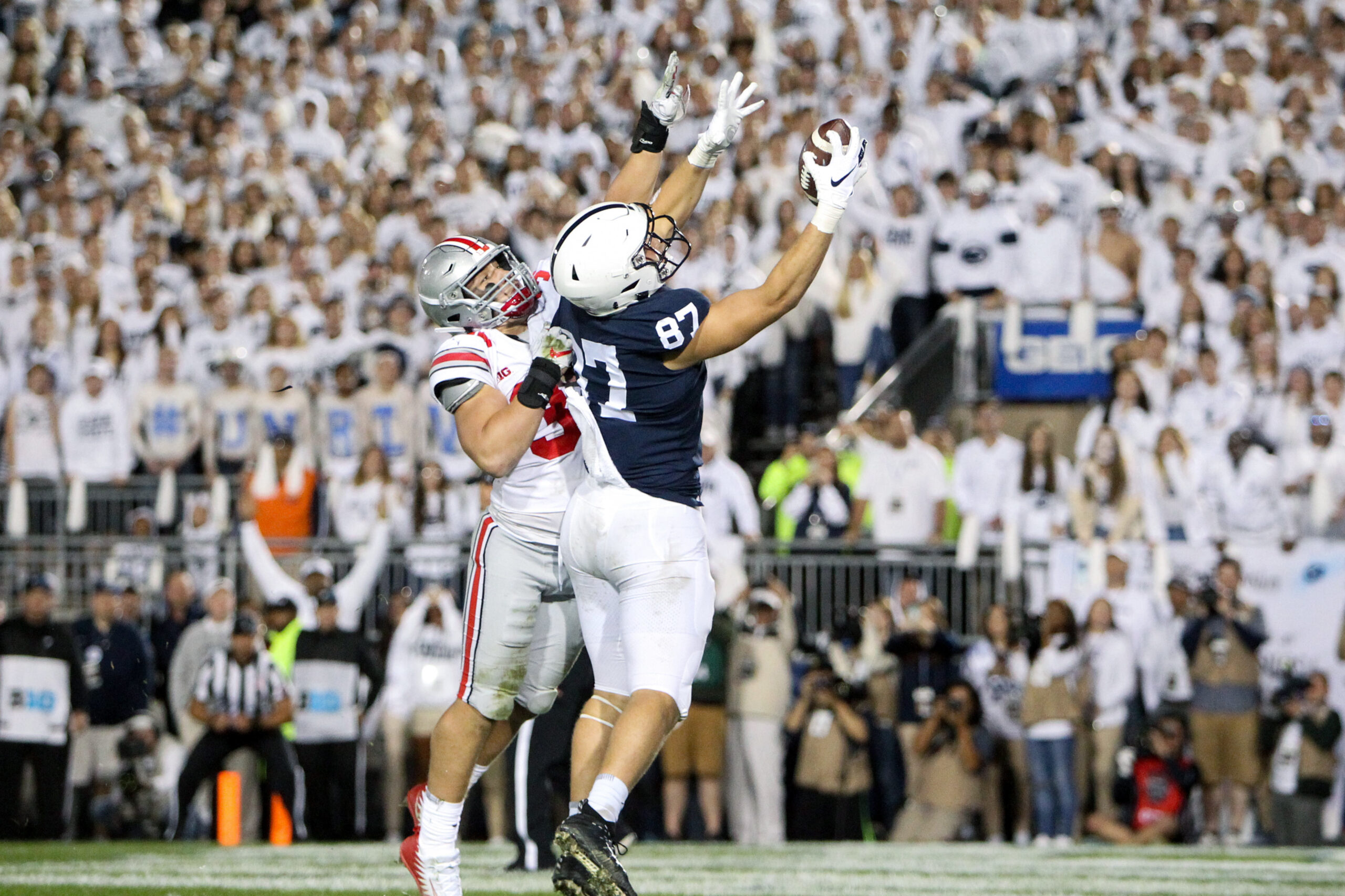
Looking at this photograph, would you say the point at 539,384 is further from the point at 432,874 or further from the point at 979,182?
the point at 979,182

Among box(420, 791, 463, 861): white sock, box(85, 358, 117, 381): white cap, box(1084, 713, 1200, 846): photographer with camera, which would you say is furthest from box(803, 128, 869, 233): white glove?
box(85, 358, 117, 381): white cap

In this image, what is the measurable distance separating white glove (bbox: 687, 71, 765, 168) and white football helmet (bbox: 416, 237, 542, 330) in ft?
2.44

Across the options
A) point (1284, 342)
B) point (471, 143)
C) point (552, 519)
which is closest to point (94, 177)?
point (471, 143)

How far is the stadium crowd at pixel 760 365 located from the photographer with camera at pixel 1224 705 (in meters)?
0.03

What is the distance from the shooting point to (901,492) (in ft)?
42.7

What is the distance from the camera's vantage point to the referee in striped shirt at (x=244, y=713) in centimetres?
1146

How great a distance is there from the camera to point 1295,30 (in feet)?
54.7

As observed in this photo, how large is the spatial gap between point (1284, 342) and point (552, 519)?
8.89 meters

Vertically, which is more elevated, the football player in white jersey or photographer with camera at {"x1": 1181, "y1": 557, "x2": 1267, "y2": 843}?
the football player in white jersey

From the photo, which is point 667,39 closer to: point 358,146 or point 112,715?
point 358,146

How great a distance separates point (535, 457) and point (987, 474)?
7100 mm

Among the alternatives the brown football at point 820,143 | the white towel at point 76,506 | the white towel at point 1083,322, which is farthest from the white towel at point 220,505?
the brown football at point 820,143

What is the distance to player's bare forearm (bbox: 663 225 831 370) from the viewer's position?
5438 mm

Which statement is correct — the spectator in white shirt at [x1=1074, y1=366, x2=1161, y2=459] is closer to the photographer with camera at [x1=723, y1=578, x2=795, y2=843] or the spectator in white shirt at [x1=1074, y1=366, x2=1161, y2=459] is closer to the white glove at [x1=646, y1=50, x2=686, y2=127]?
the photographer with camera at [x1=723, y1=578, x2=795, y2=843]
